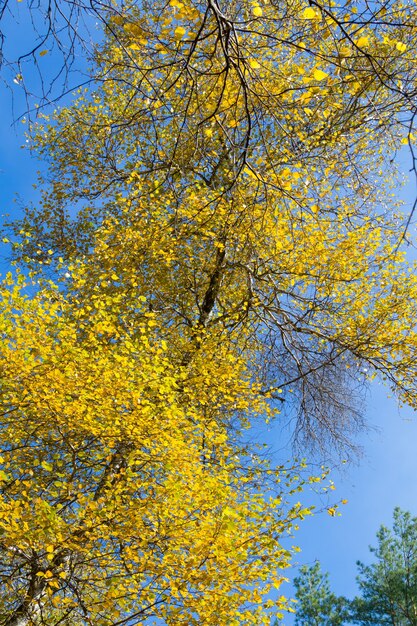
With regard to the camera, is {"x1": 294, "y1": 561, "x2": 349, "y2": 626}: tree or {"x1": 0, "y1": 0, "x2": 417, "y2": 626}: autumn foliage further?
{"x1": 294, "y1": 561, "x2": 349, "y2": 626}: tree

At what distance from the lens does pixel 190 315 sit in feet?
32.6

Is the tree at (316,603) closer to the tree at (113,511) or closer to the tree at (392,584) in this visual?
the tree at (392,584)

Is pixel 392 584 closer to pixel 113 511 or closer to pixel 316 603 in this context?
pixel 316 603

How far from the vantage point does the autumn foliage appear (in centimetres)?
370

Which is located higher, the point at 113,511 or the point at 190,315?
the point at 190,315

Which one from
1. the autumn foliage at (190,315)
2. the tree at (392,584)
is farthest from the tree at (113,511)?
the tree at (392,584)

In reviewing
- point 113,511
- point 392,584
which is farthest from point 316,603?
point 113,511

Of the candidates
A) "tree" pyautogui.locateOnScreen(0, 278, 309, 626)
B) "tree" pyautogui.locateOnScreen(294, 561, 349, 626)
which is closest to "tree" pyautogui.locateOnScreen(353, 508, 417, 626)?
"tree" pyautogui.locateOnScreen(294, 561, 349, 626)

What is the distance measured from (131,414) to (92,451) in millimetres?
770

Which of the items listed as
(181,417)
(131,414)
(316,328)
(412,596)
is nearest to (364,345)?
(316,328)

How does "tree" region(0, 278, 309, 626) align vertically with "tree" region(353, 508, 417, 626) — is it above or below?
below

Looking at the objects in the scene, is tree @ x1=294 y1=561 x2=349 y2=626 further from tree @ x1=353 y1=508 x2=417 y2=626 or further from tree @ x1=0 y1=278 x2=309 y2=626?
tree @ x1=0 y1=278 x2=309 y2=626

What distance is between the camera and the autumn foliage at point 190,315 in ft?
12.1

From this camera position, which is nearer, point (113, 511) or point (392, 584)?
point (113, 511)
